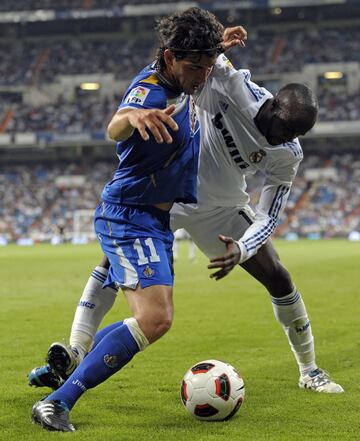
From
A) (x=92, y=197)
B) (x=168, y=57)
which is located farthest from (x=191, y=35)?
(x=92, y=197)

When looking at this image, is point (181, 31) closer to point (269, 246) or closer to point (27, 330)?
point (269, 246)

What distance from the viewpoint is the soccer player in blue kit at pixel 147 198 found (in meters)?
4.73

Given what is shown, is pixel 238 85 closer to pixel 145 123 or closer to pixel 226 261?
pixel 226 261

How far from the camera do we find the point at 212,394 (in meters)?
5.13

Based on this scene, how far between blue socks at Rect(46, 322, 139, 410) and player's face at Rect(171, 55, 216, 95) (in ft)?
5.02

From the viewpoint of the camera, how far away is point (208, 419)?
5172 millimetres

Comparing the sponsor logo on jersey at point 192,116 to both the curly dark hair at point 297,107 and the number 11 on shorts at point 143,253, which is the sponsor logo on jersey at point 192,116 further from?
the number 11 on shorts at point 143,253

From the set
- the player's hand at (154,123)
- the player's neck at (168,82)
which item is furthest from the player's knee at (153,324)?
the player's neck at (168,82)

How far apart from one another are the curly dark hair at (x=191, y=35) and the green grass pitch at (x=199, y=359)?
7.43 ft

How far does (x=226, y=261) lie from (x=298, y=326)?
1751 mm

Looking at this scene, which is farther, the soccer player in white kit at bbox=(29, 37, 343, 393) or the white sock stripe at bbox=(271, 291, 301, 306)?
the white sock stripe at bbox=(271, 291, 301, 306)

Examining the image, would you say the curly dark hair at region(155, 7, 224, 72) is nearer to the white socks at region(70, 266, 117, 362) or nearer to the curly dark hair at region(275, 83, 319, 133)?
the curly dark hair at region(275, 83, 319, 133)

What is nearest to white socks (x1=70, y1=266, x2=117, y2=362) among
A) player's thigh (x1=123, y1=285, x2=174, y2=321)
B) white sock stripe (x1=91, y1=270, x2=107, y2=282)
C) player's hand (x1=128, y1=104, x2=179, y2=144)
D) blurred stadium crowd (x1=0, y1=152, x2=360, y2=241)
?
white sock stripe (x1=91, y1=270, x2=107, y2=282)

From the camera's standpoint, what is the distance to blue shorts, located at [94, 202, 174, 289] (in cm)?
491
